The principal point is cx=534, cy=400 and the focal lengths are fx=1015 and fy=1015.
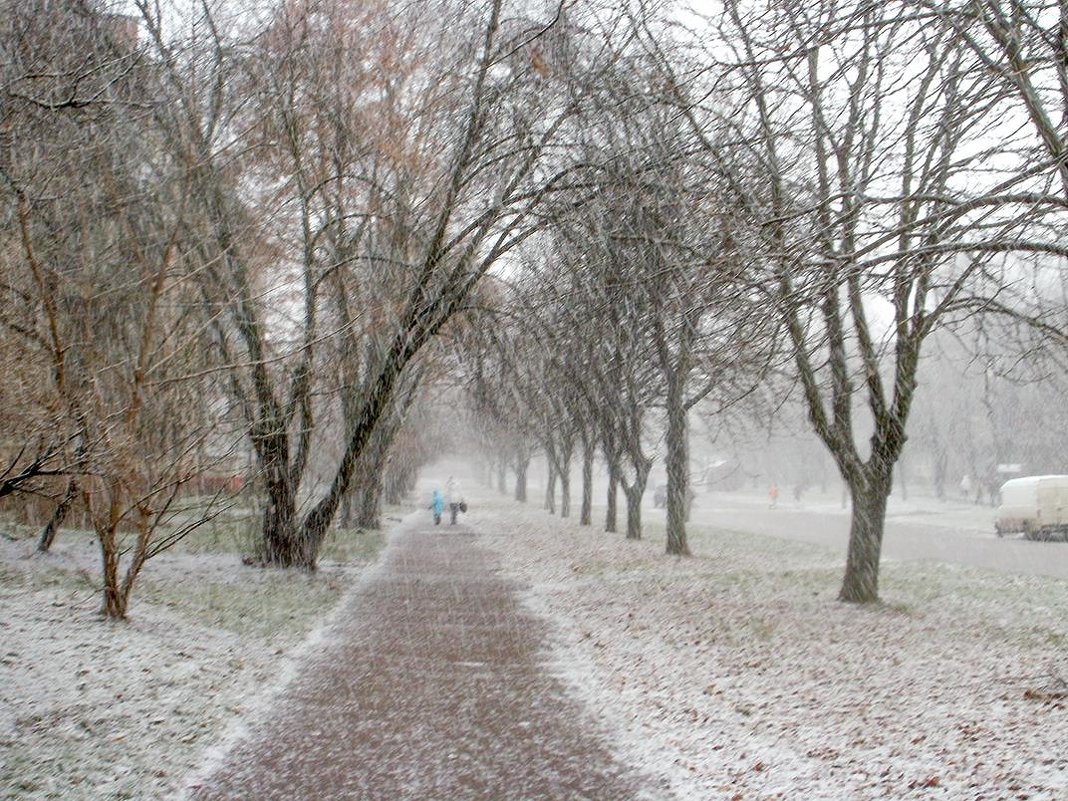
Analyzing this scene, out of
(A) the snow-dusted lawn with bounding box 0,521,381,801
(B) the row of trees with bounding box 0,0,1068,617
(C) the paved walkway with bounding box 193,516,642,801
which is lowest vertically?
(C) the paved walkway with bounding box 193,516,642,801

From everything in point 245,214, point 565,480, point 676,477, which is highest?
point 245,214

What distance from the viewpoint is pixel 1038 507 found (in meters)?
30.2

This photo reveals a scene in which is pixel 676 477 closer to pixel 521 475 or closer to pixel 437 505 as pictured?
pixel 437 505

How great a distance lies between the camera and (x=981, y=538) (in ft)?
107

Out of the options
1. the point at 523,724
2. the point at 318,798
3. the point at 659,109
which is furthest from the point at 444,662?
the point at 659,109

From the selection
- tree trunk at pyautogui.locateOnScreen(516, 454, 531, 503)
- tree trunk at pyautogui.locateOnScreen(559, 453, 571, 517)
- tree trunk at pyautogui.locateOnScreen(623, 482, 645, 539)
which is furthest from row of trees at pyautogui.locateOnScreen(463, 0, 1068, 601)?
tree trunk at pyautogui.locateOnScreen(516, 454, 531, 503)

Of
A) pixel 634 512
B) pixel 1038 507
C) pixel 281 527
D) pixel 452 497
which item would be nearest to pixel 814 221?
pixel 281 527

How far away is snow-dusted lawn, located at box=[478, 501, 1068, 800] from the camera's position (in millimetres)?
6031

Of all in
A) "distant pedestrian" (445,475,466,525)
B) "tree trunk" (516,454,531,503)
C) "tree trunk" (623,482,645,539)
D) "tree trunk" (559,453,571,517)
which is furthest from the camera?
"tree trunk" (516,454,531,503)

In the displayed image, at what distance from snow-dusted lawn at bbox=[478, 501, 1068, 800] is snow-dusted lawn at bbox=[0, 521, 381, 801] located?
118 inches

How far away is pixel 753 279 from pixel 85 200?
7.59 m

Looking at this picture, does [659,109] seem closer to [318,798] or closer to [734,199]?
[734,199]

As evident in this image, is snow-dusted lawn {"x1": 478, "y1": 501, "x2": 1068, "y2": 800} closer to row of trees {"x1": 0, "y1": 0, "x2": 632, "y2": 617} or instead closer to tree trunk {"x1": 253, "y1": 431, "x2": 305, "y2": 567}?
tree trunk {"x1": 253, "y1": 431, "x2": 305, "y2": 567}

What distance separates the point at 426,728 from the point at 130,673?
273cm
